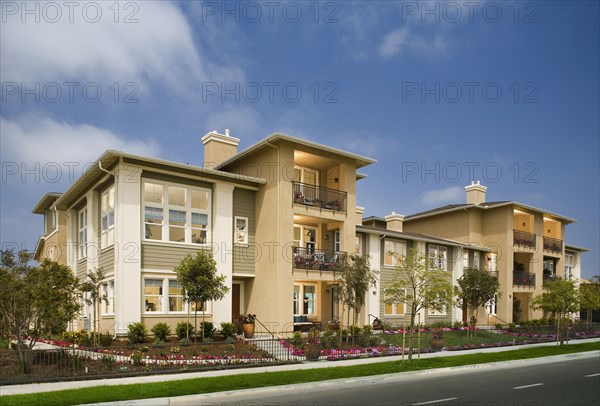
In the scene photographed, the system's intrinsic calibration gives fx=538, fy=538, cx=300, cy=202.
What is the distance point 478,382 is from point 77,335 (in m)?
16.9

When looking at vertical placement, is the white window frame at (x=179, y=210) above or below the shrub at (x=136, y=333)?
above

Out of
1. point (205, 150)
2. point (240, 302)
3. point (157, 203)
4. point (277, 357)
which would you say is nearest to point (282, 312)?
point (240, 302)

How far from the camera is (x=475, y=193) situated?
1732 inches

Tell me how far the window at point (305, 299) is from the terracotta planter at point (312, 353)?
8439 mm

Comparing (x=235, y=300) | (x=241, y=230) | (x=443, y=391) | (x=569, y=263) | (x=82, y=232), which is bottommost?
(x=443, y=391)

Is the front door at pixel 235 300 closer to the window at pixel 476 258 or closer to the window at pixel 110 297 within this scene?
the window at pixel 110 297

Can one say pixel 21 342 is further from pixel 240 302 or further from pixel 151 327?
pixel 240 302

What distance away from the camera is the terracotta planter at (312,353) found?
20.5 m

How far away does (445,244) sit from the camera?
37406mm

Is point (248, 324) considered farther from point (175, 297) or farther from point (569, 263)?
point (569, 263)

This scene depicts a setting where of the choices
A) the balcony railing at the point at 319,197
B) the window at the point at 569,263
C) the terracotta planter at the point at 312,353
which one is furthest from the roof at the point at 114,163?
the window at the point at 569,263

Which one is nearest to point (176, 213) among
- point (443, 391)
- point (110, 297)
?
point (110, 297)

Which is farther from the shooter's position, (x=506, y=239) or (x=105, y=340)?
(x=506, y=239)

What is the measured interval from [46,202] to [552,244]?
131 ft
